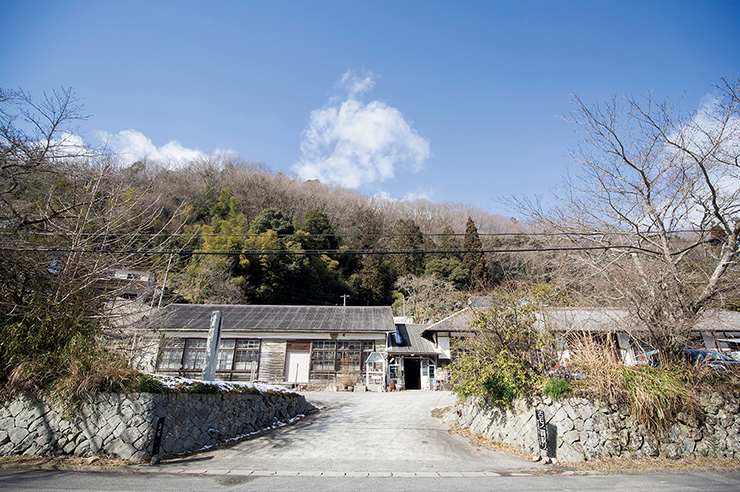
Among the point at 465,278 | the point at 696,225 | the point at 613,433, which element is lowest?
the point at 613,433

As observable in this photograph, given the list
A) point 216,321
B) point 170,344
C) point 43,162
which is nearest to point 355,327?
point 170,344

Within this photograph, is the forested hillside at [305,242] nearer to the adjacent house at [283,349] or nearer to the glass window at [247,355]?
the adjacent house at [283,349]

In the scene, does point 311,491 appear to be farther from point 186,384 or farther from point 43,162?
point 43,162

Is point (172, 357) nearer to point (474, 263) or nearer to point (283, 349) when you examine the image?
point (283, 349)

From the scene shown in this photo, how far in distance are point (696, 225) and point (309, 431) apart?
10730mm

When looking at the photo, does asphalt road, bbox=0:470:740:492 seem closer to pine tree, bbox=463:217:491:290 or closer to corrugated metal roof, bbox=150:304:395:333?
corrugated metal roof, bbox=150:304:395:333

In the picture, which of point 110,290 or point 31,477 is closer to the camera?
point 31,477

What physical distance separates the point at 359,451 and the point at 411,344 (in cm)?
1469

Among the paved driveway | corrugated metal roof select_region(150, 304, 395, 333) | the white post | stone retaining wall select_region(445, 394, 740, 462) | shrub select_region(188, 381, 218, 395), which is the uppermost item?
corrugated metal roof select_region(150, 304, 395, 333)

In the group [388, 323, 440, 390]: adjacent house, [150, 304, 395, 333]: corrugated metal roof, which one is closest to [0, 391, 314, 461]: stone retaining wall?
[150, 304, 395, 333]: corrugated metal roof

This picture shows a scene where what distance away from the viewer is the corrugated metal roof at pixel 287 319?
20.0 m

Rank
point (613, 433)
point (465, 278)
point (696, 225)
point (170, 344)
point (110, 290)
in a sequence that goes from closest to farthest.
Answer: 1. point (613, 433)
2. point (110, 290)
3. point (696, 225)
4. point (170, 344)
5. point (465, 278)

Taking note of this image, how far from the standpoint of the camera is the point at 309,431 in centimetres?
848

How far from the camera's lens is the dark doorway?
21047 millimetres
